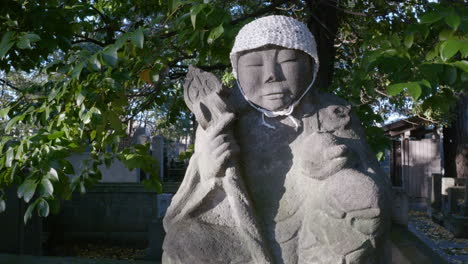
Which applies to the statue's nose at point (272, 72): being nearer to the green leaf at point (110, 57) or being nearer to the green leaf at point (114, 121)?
the green leaf at point (110, 57)

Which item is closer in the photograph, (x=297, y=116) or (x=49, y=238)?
(x=297, y=116)

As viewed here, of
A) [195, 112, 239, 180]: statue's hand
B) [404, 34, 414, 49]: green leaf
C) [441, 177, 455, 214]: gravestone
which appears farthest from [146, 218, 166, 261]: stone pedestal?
[441, 177, 455, 214]: gravestone

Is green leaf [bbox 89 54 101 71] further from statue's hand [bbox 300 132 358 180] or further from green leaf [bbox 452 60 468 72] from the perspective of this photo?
green leaf [bbox 452 60 468 72]

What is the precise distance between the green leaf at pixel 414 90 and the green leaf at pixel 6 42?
2.06 meters

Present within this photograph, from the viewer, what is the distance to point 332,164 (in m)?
2.06

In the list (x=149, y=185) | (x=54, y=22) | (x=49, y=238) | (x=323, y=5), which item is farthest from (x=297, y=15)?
(x=49, y=238)

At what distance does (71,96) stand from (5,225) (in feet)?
15.3

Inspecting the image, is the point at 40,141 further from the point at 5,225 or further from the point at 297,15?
the point at 5,225

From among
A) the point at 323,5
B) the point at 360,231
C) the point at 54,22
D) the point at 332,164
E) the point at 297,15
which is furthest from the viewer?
the point at 297,15

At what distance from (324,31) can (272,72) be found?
8.81 feet

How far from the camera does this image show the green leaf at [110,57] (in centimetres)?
256

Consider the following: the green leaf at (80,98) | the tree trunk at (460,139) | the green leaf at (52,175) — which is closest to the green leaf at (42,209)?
the green leaf at (52,175)

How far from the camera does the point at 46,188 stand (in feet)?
8.49

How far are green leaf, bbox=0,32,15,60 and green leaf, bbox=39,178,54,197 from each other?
73cm
